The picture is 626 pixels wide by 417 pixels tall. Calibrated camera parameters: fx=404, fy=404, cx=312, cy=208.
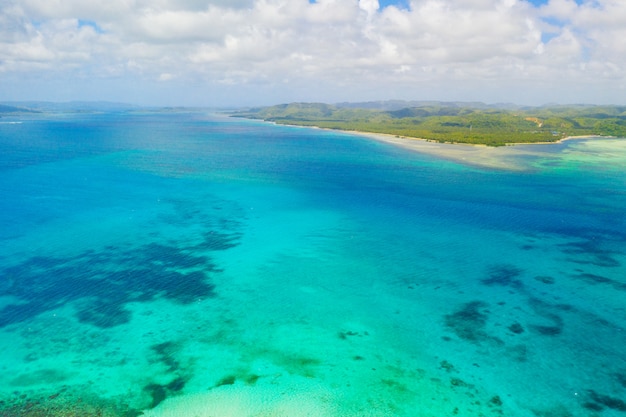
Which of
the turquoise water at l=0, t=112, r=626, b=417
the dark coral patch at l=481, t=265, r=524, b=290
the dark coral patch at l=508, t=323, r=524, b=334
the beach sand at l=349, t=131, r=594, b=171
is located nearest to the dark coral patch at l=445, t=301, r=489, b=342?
the turquoise water at l=0, t=112, r=626, b=417

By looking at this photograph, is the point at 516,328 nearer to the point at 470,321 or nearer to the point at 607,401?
the point at 470,321

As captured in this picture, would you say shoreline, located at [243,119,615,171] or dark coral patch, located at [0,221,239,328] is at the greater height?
shoreline, located at [243,119,615,171]

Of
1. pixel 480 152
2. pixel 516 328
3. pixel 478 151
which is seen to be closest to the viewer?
pixel 516 328

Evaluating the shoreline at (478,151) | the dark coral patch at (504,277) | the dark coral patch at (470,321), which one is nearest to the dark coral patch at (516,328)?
the dark coral patch at (470,321)

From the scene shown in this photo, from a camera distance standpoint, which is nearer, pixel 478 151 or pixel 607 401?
pixel 607 401

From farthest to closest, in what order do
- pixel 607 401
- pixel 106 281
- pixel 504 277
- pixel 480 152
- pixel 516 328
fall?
1. pixel 480 152
2. pixel 504 277
3. pixel 106 281
4. pixel 516 328
5. pixel 607 401

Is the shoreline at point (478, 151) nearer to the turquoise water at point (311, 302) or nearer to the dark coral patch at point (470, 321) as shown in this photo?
the turquoise water at point (311, 302)

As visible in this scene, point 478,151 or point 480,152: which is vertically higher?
point 478,151

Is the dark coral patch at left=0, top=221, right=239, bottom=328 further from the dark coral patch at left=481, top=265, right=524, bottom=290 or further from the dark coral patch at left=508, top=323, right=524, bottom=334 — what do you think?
the dark coral patch at left=481, top=265, right=524, bottom=290

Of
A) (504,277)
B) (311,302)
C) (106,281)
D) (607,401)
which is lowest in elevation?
(607,401)

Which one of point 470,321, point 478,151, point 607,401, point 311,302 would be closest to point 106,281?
point 311,302
